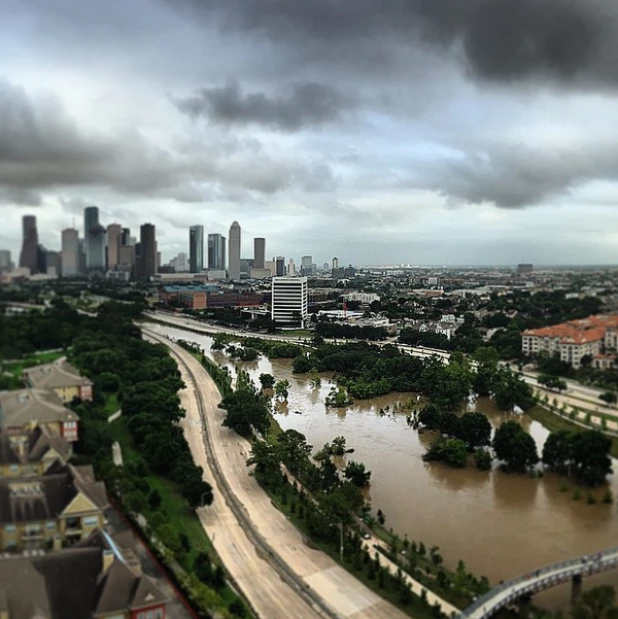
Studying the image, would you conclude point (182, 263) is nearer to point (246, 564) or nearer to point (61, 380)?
point (61, 380)

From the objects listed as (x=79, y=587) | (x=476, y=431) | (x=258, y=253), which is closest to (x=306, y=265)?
Answer: (x=258, y=253)

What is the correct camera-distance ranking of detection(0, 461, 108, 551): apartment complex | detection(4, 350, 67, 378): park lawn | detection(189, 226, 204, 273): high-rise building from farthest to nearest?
1. detection(189, 226, 204, 273): high-rise building
2. detection(4, 350, 67, 378): park lawn
3. detection(0, 461, 108, 551): apartment complex

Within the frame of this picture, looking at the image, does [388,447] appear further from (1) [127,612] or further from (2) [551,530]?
(1) [127,612]

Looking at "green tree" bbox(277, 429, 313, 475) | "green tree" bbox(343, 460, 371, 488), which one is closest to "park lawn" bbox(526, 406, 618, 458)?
"green tree" bbox(343, 460, 371, 488)

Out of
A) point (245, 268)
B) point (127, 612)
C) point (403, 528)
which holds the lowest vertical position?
point (403, 528)

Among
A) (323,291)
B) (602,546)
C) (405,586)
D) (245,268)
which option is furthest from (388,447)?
(323,291)

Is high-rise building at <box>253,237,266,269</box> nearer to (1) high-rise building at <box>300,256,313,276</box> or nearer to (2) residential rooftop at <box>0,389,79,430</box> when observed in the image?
(1) high-rise building at <box>300,256,313,276</box>
